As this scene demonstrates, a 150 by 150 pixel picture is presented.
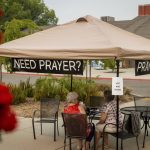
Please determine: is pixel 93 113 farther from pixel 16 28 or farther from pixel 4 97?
pixel 4 97

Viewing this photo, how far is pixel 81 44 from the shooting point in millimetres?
6555

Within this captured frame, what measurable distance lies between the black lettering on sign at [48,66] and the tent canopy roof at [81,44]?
13.0 inches

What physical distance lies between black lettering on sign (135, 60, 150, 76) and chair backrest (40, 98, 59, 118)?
2.16 metres

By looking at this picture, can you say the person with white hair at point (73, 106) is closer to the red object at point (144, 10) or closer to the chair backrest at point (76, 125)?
the chair backrest at point (76, 125)

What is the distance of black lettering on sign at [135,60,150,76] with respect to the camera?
7.12m

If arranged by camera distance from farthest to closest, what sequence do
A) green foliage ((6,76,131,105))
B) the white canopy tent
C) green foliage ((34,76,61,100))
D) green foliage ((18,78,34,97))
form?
green foliage ((18,78,34,97))
green foliage ((34,76,61,100))
green foliage ((6,76,131,105))
the white canopy tent

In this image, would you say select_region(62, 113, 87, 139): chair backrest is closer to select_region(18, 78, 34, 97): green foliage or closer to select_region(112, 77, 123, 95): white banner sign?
select_region(112, 77, 123, 95): white banner sign

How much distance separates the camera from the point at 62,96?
13906 mm

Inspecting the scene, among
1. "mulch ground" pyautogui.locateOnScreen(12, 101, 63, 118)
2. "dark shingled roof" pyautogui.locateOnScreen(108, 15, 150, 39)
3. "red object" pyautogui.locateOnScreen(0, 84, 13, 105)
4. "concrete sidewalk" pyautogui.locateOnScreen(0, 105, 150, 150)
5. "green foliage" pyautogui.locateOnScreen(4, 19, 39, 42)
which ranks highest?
"dark shingled roof" pyautogui.locateOnScreen(108, 15, 150, 39)

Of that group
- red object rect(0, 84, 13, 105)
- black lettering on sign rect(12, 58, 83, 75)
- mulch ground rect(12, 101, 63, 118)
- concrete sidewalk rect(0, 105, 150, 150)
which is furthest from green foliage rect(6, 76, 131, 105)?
red object rect(0, 84, 13, 105)

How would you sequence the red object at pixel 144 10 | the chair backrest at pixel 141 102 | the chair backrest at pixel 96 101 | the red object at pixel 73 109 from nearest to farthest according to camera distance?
1. the red object at pixel 73 109
2. the chair backrest at pixel 96 101
3. the chair backrest at pixel 141 102
4. the red object at pixel 144 10

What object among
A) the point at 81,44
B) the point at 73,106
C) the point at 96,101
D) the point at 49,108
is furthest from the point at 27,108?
the point at 81,44

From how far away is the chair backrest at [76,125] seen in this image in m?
6.46

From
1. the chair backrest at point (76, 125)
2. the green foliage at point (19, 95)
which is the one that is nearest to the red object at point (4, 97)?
the chair backrest at point (76, 125)
